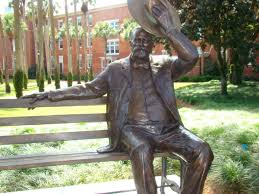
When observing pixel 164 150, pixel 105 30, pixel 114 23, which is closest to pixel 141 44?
pixel 164 150

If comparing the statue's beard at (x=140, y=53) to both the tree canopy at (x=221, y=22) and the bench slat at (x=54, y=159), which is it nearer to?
the bench slat at (x=54, y=159)

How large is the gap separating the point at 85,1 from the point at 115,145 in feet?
128

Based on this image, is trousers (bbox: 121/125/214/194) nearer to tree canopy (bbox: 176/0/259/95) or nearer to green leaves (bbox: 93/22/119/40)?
tree canopy (bbox: 176/0/259/95)

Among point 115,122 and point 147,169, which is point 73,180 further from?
point 147,169

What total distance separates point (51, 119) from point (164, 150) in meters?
1.30

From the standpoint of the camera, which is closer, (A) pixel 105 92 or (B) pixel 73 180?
(A) pixel 105 92

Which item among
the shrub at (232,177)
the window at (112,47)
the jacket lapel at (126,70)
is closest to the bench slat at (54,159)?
the jacket lapel at (126,70)

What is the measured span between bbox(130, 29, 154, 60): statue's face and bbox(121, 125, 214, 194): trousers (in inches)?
30.1

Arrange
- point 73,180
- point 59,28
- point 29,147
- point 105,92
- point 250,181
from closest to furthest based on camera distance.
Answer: point 105,92 < point 250,181 < point 73,180 < point 29,147 < point 59,28

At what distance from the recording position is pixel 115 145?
15.1 ft

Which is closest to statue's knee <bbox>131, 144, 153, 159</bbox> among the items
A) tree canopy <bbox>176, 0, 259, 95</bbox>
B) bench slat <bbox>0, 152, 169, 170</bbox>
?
bench slat <bbox>0, 152, 169, 170</bbox>

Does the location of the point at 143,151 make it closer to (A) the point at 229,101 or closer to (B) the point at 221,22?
(A) the point at 229,101

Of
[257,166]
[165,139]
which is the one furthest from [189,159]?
[257,166]

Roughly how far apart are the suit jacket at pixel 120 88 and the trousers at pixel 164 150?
0.18m
